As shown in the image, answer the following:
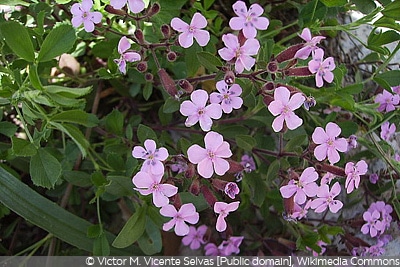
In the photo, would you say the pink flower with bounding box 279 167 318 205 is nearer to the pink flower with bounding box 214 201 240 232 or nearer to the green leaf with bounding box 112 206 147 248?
the pink flower with bounding box 214 201 240 232

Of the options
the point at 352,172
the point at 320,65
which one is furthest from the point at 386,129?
the point at 320,65

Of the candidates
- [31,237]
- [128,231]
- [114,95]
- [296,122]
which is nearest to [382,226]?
[296,122]

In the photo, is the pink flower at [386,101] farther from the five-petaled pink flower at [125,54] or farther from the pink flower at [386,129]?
the five-petaled pink flower at [125,54]

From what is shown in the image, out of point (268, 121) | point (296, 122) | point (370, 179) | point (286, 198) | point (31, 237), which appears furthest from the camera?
point (31, 237)

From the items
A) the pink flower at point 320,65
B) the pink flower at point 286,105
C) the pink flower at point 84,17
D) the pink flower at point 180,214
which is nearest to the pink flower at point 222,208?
the pink flower at point 180,214

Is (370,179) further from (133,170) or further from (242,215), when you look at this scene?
(133,170)

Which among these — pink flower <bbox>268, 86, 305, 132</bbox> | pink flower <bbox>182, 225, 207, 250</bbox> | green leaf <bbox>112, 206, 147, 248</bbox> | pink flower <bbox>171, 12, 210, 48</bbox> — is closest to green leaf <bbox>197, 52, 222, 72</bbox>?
pink flower <bbox>171, 12, 210, 48</bbox>
